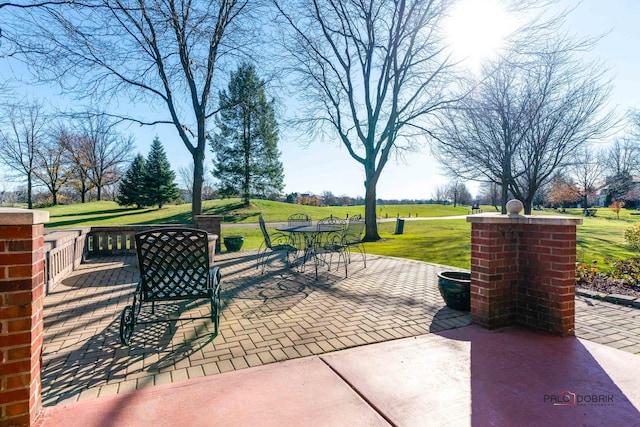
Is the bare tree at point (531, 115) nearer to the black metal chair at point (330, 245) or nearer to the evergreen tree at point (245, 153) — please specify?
the black metal chair at point (330, 245)

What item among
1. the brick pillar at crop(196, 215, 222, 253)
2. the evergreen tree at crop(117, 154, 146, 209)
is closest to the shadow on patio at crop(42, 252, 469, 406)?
the brick pillar at crop(196, 215, 222, 253)

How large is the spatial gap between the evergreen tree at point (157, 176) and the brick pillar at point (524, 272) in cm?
3041

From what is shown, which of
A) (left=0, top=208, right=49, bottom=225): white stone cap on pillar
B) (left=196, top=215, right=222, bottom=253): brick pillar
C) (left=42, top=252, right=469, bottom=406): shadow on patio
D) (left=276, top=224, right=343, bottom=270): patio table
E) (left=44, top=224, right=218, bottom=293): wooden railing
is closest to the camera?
(left=0, top=208, right=49, bottom=225): white stone cap on pillar

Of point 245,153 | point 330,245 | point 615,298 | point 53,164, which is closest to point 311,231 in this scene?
point 330,245

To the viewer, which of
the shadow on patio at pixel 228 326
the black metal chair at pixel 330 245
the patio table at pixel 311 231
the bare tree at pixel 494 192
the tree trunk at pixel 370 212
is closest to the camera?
the shadow on patio at pixel 228 326

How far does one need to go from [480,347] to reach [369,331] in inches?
39.9

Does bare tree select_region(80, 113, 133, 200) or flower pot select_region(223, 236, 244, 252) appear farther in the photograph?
bare tree select_region(80, 113, 133, 200)

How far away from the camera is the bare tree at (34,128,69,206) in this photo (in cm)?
2538

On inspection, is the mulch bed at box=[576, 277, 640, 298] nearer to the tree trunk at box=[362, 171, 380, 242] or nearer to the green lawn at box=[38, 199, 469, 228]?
the tree trunk at box=[362, 171, 380, 242]

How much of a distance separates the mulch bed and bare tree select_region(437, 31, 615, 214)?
8775 mm

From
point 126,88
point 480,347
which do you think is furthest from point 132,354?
point 126,88

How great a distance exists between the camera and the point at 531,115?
11.9 m

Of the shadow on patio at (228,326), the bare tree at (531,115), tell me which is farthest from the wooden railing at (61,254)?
the bare tree at (531,115)

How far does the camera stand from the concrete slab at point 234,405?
1793 mm
